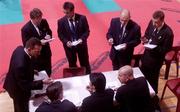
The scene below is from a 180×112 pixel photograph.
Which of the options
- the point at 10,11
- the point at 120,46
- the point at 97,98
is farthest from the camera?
the point at 10,11

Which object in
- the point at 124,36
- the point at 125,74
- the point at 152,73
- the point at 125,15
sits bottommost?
the point at 152,73

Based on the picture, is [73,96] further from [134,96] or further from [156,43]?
[156,43]

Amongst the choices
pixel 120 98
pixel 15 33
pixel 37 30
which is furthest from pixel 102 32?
pixel 120 98

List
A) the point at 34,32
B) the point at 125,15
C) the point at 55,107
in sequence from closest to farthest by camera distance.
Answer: the point at 55,107, the point at 125,15, the point at 34,32

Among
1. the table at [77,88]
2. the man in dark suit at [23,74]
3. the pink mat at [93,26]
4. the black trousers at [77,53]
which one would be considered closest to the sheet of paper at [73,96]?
the table at [77,88]

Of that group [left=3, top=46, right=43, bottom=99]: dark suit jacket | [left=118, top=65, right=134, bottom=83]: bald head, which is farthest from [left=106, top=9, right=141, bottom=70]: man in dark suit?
[left=3, top=46, right=43, bottom=99]: dark suit jacket

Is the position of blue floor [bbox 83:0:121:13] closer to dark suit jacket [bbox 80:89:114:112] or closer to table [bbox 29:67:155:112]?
table [bbox 29:67:155:112]

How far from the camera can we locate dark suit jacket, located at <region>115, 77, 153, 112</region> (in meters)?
4.44

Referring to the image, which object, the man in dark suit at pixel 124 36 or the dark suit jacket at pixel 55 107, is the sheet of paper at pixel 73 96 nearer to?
the dark suit jacket at pixel 55 107

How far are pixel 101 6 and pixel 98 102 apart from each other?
607cm

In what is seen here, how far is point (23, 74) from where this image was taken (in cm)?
464

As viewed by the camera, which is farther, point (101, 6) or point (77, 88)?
point (101, 6)

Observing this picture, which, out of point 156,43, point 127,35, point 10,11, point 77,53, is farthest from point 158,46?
point 10,11

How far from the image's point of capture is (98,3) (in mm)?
10062
